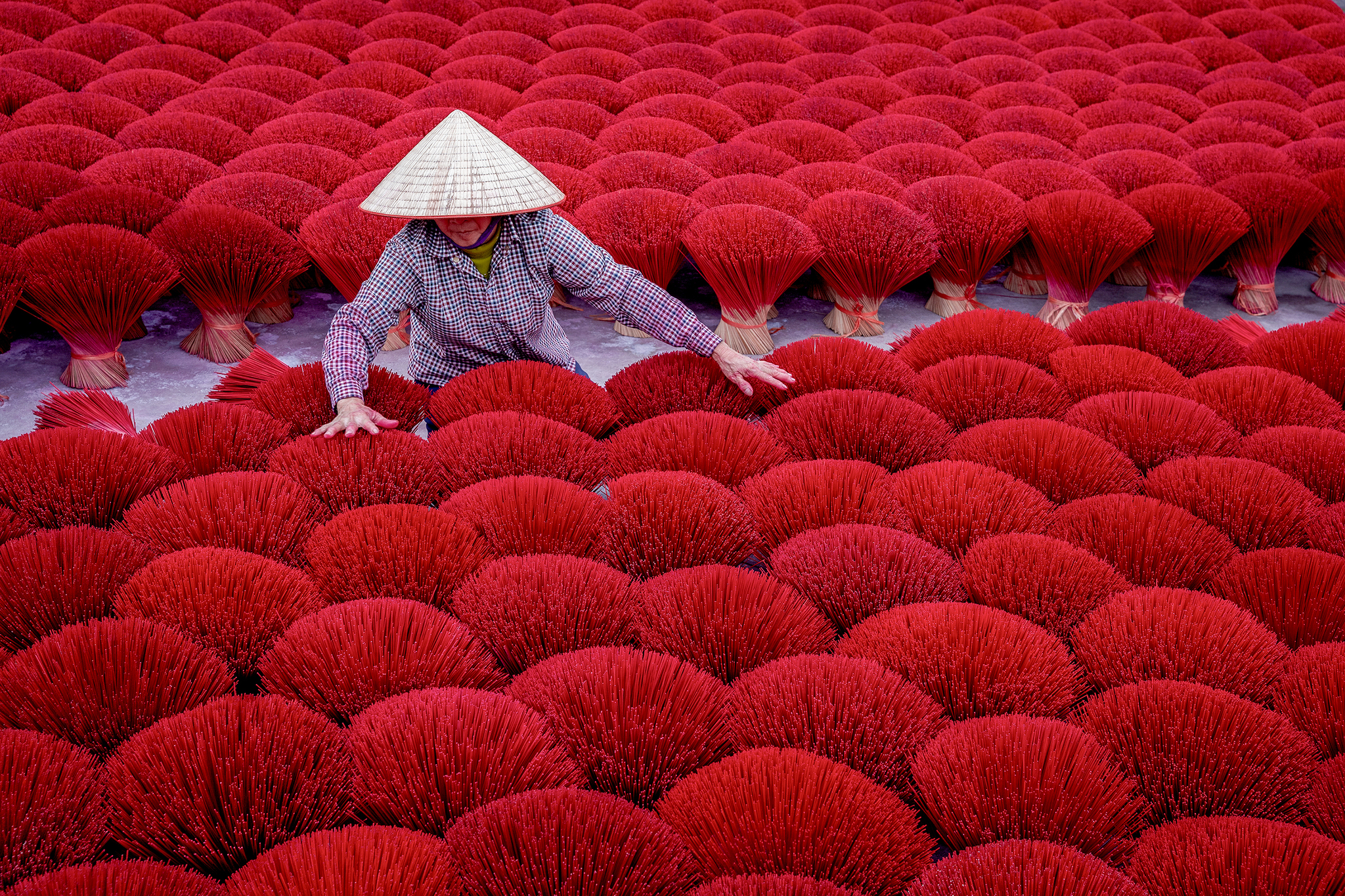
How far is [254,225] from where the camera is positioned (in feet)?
7.34

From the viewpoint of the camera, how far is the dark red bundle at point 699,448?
1378 millimetres

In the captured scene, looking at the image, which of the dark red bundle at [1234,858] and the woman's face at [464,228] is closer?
the dark red bundle at [1234,858]

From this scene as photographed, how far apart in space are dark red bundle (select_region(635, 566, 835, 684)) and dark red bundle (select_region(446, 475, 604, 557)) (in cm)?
14

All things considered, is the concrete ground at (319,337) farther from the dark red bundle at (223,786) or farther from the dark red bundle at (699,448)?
the dark red bundle at (223,786)

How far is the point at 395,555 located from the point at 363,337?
1.83 feet

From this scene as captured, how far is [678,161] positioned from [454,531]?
1.66 meters

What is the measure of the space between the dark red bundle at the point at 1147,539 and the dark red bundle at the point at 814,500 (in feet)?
0.73

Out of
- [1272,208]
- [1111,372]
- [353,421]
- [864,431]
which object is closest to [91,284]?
[353,421]

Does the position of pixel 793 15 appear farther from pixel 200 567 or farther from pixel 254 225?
pixel 200 567

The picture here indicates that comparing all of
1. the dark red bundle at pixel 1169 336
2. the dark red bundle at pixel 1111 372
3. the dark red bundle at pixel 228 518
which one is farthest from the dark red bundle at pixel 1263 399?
the dark red bundle at pixel 228 518

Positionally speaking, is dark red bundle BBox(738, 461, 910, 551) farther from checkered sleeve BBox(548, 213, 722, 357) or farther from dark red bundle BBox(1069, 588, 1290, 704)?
checkered sleeve BBox(548, 213, 722, 357)

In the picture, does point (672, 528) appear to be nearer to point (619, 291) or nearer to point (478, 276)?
point (619, 291)

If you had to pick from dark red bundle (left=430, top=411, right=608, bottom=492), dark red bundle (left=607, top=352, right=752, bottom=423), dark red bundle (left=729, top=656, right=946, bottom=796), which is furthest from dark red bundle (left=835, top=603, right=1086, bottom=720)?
dark red bundle (left=607, top=352, right=752, bottom=423)

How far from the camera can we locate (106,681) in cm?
91
